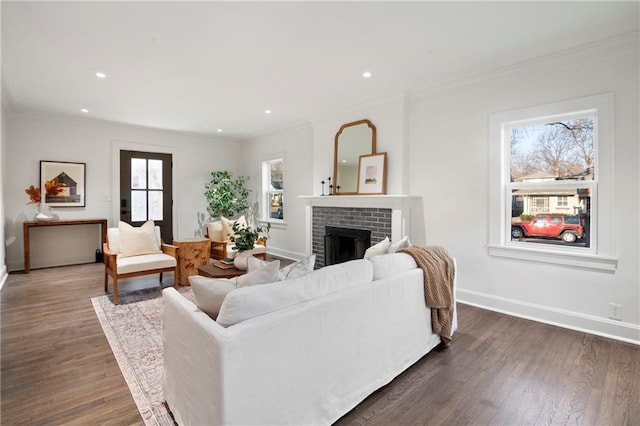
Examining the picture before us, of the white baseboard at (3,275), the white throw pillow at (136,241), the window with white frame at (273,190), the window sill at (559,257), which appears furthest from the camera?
the window with white frame at (273,190)

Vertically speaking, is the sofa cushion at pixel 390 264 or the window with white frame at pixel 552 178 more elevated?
the window with white frame at pixel 552 178

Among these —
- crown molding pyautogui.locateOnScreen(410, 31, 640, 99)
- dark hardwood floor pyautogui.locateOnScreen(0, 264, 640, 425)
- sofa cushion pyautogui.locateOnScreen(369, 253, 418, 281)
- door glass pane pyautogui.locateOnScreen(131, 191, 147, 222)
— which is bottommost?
dark hardwood floor pyautogui.locateOnScreen(0, 264, 640, 425)

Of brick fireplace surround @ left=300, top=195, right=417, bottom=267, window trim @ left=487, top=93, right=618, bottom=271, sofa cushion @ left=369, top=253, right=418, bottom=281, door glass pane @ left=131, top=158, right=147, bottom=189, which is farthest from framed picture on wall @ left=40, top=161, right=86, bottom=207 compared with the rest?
window trim @ left=487, top=93, right=618, bottom=271

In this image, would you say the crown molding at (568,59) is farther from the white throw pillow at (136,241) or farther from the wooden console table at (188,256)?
the white throw pillow at (136,241)

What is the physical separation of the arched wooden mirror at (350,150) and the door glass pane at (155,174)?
3.78 meters

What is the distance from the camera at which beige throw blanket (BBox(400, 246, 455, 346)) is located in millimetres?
2412

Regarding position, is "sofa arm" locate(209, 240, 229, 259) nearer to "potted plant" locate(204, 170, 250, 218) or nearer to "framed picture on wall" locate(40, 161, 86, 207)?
"potted plant" locate(204, 170, 250, 218)

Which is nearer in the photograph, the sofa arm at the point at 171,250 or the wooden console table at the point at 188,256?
the sofa arm at the point at 171,250

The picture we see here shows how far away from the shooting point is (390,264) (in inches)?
87.1

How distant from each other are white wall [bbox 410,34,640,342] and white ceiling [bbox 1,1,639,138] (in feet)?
0.79

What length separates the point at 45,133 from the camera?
5305mm

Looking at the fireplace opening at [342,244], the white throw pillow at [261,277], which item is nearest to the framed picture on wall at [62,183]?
the fireplace opening at [342,244]

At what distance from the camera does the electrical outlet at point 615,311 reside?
2.74 metres

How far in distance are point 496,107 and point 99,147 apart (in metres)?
6.36
